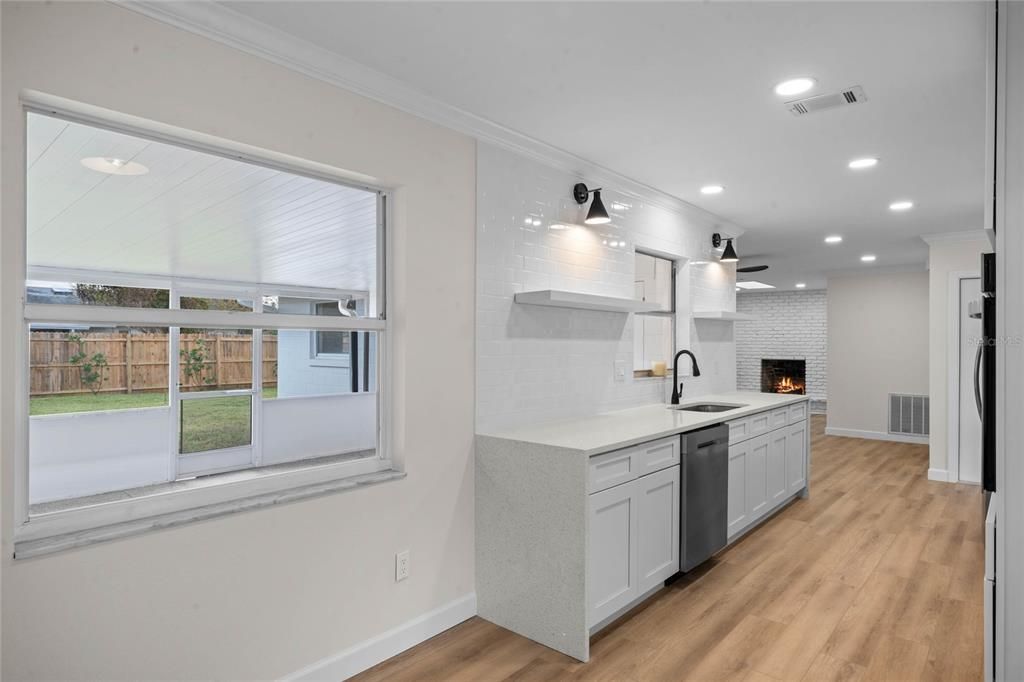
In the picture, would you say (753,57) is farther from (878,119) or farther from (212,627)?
(212,627)

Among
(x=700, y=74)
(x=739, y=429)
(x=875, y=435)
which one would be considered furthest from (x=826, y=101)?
(x=875, y=435)

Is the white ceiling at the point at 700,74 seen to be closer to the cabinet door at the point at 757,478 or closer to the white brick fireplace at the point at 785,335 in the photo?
the cabinet door at the point at 757,478

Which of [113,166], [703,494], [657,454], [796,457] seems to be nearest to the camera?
[113,166]

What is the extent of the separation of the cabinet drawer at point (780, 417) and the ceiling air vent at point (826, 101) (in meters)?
2.44

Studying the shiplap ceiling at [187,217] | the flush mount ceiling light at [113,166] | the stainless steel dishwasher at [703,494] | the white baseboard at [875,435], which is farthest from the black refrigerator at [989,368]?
the white baseboard at [875,435]

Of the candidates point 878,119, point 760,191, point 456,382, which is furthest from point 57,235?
point 760,191

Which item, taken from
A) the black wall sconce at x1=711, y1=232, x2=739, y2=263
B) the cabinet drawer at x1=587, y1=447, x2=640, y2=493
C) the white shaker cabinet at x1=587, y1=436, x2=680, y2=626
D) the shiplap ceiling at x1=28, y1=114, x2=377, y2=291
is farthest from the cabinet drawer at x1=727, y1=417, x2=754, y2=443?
the shiplap ceiling at x1=28, y1=114, x2=377, y2=291

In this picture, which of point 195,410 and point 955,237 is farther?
point 955,237

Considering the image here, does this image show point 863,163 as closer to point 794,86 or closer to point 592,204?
point 794,86

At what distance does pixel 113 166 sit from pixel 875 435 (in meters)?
9.23

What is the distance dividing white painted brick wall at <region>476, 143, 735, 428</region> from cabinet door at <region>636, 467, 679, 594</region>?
2.34 ft

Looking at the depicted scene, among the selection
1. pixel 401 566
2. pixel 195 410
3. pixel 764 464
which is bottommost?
pixel 401 566

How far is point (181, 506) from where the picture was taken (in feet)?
6.75

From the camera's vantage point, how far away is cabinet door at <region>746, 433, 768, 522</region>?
414 centimetres
